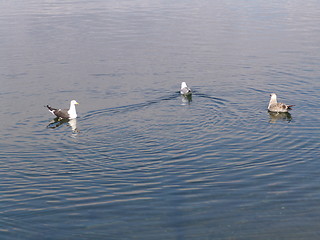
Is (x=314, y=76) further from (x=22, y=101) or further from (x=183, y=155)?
(x=22, y=101)

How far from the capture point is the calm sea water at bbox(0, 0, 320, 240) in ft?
46.0

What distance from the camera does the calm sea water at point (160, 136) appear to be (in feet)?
46.0

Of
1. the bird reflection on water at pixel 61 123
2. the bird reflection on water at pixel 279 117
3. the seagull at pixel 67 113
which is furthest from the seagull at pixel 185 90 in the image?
the bird reflection on water at pixel 61 123

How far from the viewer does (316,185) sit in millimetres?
15750

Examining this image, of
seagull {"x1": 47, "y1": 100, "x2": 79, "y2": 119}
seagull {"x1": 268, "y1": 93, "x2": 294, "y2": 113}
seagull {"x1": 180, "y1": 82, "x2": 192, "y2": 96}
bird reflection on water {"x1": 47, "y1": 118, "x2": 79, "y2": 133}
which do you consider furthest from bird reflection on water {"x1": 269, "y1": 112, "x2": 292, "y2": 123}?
seagull {"x1": 47, "y1": 100, "x2": 79, "y2": 119}

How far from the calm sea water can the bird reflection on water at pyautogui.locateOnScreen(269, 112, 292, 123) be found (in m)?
0.06

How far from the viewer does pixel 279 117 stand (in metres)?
23.2

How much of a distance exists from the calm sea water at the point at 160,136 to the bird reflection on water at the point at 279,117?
58 mm

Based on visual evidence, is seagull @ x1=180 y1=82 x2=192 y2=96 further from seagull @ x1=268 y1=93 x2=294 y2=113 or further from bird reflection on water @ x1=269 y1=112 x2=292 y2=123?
bird reflection on water @ x1=269 y1=112 x2=292 y2=123

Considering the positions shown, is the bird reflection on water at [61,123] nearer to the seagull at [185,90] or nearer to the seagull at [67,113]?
the seagull at [67,113]

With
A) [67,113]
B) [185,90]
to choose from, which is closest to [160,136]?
[67,113]

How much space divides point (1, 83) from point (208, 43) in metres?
17.0

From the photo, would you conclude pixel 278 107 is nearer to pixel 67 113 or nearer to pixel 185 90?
pixel 185 90

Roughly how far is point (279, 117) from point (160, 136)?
5914mm
